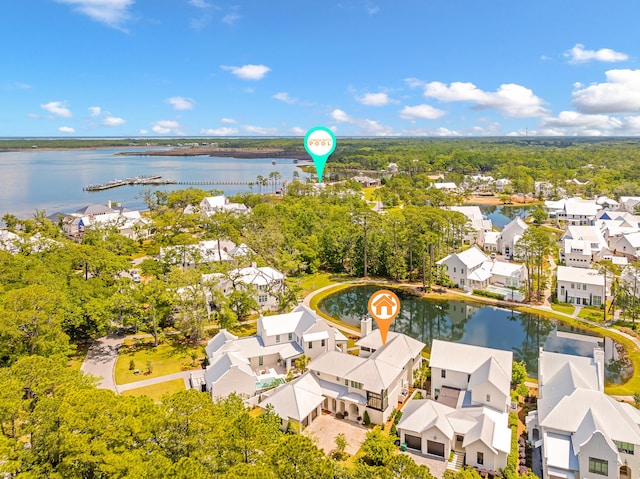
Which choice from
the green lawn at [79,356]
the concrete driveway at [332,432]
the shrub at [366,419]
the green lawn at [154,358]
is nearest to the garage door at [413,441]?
the concrete driveway at [332,432]

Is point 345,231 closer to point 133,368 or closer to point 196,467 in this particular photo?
point 133,368

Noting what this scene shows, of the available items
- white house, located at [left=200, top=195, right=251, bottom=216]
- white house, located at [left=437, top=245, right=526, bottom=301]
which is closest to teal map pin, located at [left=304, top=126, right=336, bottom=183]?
white house, located at [left=437, top=245, right=526, bottom=301]

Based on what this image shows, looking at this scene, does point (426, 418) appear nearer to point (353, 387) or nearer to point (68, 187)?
point (353, 387)

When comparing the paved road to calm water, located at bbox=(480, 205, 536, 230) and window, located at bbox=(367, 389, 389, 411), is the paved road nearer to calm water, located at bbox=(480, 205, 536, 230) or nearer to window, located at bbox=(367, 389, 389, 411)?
window, located at bbox=(367, 389, 389, 411)

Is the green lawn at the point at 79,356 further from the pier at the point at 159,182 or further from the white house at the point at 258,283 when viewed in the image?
the pier at the point at 159,182

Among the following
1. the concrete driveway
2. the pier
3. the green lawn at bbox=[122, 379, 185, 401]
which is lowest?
the concrete driveway

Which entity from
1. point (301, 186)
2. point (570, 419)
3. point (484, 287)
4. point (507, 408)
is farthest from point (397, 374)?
point (301, 186)

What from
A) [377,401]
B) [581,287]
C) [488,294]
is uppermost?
[581,287]

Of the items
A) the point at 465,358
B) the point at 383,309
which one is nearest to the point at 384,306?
the point at 383,309
